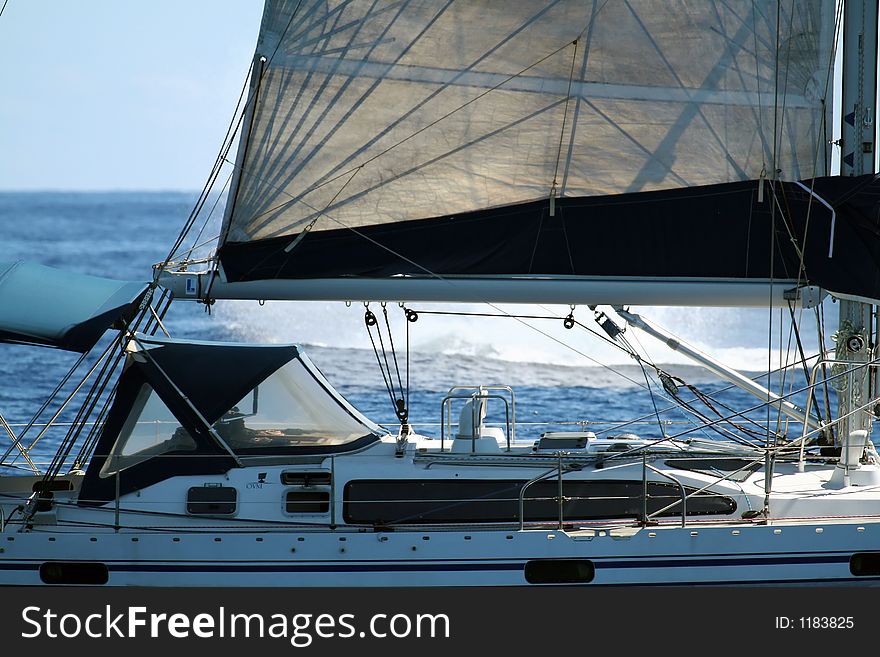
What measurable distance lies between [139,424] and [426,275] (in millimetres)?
3135

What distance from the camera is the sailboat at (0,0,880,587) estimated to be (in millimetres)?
12219

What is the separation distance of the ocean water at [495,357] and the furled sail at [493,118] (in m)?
5.85

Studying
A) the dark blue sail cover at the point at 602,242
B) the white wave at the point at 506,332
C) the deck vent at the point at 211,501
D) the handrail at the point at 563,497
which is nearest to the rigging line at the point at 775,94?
the dark blue sail cover at the point at 602,242

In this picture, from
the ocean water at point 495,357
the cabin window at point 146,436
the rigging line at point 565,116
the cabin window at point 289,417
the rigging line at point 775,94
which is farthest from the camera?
the ocean water at point 495,357

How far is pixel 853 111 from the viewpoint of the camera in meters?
12.8

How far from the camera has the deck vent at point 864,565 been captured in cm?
1158

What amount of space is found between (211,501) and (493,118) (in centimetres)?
466

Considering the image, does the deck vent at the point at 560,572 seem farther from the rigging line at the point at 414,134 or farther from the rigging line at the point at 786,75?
the rigging line at the point at 786,75

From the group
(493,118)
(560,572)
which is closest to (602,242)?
(493,118)

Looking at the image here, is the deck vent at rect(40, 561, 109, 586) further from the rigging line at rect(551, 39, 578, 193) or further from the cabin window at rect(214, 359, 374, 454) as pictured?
the rigging line at rect(551, 39, 578, 193)

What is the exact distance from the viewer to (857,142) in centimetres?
1287

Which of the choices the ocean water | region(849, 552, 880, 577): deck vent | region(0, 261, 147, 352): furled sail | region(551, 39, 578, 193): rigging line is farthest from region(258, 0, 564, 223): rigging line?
the ocean water

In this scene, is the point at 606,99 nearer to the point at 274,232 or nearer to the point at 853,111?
the point at 853,111

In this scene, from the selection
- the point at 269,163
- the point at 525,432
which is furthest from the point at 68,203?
the point at 269,163
